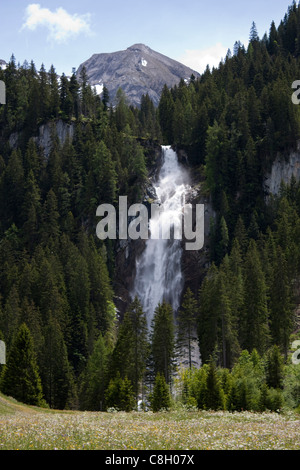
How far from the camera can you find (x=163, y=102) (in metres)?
145

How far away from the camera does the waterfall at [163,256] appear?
354 feet

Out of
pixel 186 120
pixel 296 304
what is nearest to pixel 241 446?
pixel 296 304

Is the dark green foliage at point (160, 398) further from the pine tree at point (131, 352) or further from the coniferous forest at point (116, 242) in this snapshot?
the pine tree at point (131, 352)

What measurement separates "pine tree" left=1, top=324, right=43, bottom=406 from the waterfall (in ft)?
145

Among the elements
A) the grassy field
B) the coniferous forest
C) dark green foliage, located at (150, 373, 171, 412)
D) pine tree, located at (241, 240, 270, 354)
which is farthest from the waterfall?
the grassy field

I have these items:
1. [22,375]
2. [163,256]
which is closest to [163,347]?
[22,375]

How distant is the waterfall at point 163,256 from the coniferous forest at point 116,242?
135 inches

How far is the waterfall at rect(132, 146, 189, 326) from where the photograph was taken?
354 feet

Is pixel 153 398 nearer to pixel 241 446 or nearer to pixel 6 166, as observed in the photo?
pixel 241 446

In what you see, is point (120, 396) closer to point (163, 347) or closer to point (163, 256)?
point (163, 347)

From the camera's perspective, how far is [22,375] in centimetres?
5744

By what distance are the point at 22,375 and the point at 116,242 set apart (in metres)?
60.6

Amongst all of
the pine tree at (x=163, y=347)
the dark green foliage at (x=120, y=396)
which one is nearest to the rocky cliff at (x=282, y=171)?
the pine tree at (x=163, y=347)
